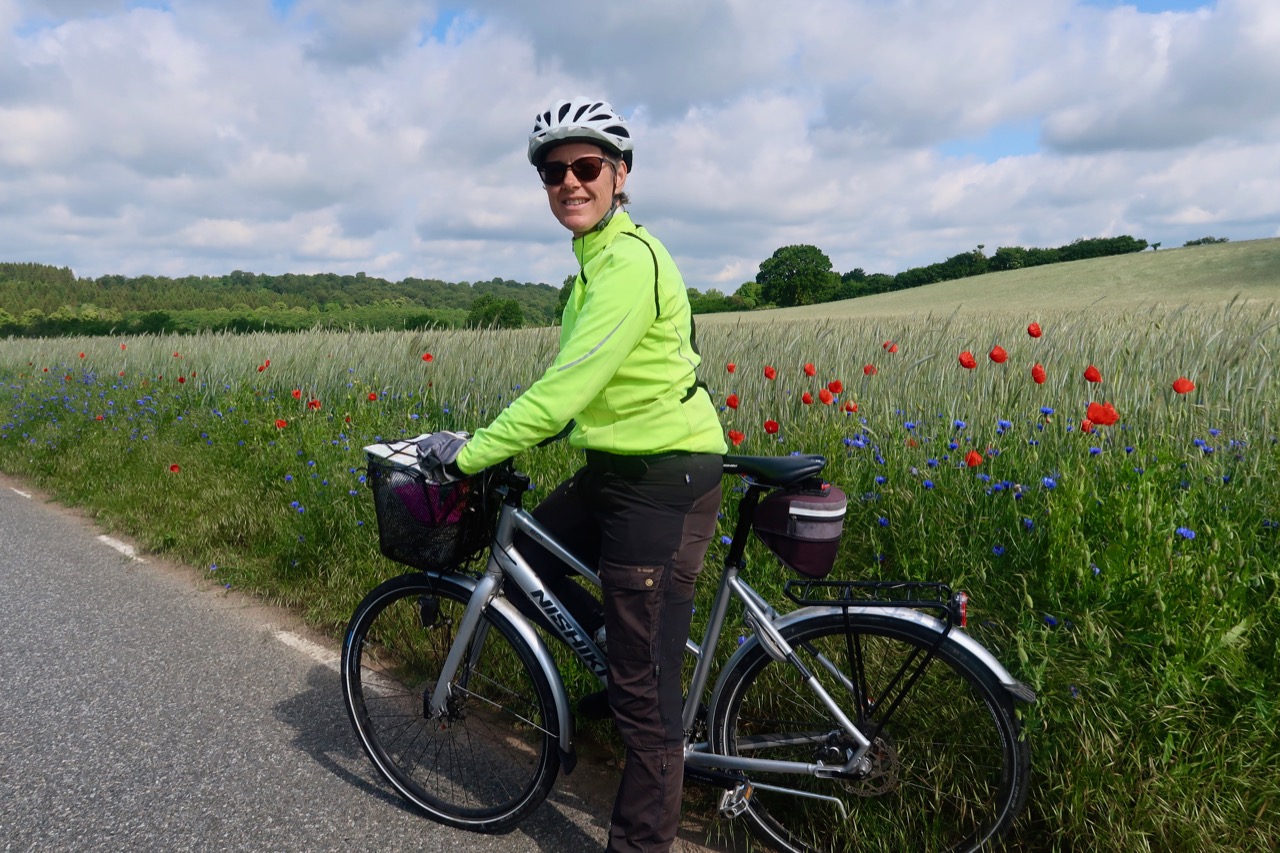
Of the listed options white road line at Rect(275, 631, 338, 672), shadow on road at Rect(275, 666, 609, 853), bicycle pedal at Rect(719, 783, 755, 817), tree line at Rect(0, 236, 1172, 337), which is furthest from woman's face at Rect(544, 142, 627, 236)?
tree line at Rect(0, 236, 1172, 337)

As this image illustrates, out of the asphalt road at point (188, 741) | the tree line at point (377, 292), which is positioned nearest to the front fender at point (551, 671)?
the asphalt road at point (188, 741)

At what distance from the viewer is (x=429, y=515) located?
257 centimetres

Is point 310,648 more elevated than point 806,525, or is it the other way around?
point 806,525

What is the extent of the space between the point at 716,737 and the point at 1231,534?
1.86 metres

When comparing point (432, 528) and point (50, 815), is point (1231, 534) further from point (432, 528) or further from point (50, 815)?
point (50, 815)

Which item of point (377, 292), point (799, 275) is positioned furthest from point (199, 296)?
point (799, 275)

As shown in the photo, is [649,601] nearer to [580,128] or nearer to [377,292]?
[580,128]

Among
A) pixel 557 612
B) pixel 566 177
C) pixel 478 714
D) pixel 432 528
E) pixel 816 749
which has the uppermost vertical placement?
pixel 566 177

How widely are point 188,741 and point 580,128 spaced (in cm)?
302

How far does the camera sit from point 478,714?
342 cm

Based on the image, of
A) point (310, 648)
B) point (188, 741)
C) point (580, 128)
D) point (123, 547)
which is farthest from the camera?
point (123, 547)

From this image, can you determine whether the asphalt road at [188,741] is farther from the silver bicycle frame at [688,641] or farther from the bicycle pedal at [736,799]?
the silver bicycle frame at [688,641]

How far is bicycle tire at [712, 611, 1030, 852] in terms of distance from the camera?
2.40 meters

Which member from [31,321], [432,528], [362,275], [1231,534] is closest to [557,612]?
[432,528]
